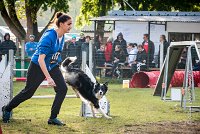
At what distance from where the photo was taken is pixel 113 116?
1042 cm

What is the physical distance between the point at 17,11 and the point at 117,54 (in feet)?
58.3

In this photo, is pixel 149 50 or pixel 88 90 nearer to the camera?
pixel 88 90

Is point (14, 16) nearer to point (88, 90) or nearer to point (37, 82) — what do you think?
point (88, 90)

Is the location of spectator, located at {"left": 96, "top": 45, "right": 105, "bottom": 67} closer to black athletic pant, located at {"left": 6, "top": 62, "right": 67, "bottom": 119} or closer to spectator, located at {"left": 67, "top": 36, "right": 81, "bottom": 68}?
spectator, located at {"left": 67, "top": 36, "right": 81, "bottom": 68}

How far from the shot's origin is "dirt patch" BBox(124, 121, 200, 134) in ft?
28.1

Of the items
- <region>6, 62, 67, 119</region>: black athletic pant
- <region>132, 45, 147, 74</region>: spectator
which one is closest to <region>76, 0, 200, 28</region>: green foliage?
<region>132, 45, 147, 74</region>: spectator

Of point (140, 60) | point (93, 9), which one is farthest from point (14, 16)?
point (140, 60)

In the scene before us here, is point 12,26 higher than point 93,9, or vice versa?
point 93,9

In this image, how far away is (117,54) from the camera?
20.1m

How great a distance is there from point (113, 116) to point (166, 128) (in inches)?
65.3

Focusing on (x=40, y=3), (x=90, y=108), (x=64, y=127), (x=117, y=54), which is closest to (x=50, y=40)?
(x=64, y=127)

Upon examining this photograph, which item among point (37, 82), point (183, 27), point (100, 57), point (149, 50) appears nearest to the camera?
point (37, 82)

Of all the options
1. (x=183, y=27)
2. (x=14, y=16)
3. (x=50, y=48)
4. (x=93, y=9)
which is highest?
(x=93, y=9)

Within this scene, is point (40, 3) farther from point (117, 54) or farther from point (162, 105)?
point (162, 105)
